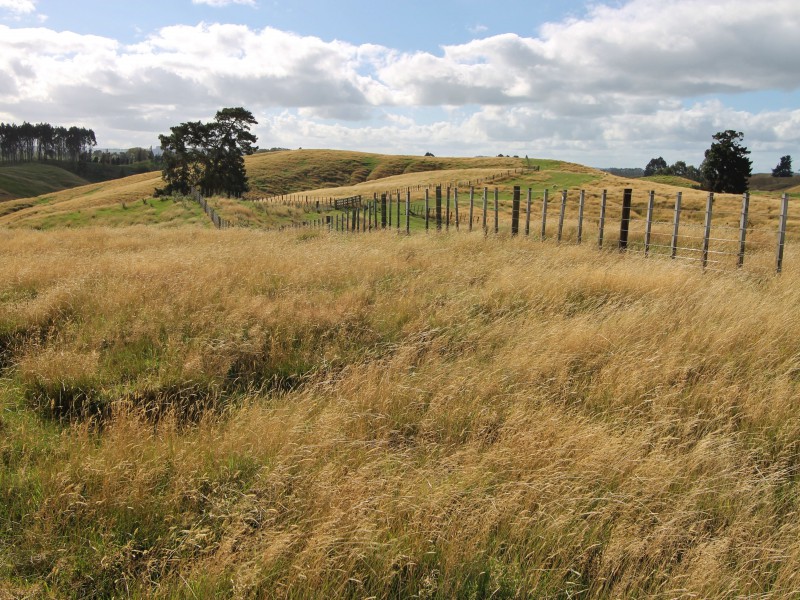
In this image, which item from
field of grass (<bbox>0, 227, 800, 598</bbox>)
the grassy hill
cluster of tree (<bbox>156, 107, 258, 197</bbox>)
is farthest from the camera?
the grassy hill

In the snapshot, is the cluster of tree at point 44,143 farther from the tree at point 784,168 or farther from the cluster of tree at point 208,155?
the tree at point 784,168

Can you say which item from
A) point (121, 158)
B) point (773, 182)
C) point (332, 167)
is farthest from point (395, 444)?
point (121, 158)

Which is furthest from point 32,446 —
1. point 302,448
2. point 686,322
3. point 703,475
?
point 686,322

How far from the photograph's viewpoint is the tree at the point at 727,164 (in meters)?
73.2

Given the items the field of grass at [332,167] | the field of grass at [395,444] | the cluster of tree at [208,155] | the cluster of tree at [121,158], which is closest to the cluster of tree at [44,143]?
the cluster of tree at [121,158]

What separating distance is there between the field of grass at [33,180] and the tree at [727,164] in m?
130

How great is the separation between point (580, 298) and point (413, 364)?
12.2 feet

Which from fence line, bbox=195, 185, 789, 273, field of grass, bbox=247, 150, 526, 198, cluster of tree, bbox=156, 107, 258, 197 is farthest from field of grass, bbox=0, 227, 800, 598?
field of grass, bbox=247, 150, 526, 198

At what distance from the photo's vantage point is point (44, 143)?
173250 mm

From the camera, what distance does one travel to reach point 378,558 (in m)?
2.92

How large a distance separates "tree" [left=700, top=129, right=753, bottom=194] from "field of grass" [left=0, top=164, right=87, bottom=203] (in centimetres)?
12968

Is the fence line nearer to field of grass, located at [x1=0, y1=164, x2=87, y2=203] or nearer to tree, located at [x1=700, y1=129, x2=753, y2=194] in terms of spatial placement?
tree, located at [x1=700, y1=129, x2=753, y2=194]

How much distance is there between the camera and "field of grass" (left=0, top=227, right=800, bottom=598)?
2.92 meters

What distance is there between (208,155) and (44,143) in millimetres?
138357
